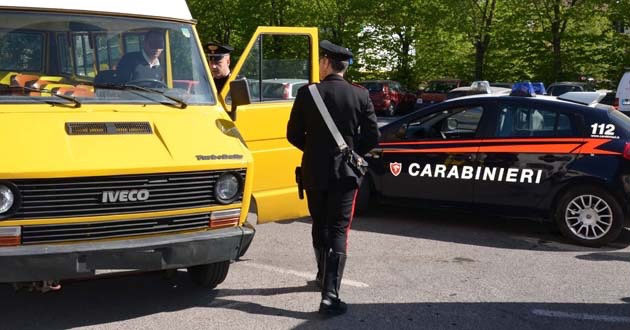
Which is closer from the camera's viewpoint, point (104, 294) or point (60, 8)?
point (60, 8)

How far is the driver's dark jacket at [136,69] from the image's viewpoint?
16.9ft

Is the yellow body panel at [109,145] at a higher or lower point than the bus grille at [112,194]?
higher

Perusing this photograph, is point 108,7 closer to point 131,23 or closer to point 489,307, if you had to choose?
point 131,23

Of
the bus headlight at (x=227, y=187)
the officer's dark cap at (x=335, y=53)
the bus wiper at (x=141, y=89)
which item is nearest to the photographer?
the bus headlight at (x=227, y=187)

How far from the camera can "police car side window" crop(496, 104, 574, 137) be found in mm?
7211

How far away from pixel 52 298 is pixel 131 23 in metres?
2.22

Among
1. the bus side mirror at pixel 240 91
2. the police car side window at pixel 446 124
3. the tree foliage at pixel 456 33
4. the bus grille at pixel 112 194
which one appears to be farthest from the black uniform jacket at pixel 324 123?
the tree foliage at pixel 456 33

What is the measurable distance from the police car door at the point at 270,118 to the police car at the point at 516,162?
1.98 meters

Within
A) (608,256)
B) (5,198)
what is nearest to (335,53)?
(5,198)

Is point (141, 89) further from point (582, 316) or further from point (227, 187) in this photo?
point (582, 316)

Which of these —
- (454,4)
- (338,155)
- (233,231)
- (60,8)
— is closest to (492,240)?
(338,155)

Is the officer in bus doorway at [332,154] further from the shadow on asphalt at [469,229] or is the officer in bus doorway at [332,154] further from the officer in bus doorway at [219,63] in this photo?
the shadow on asphalt at [469,229]

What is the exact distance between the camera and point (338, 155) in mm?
4805

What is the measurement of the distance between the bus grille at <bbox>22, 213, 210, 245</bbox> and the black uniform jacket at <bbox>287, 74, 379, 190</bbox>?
84 centimetres
